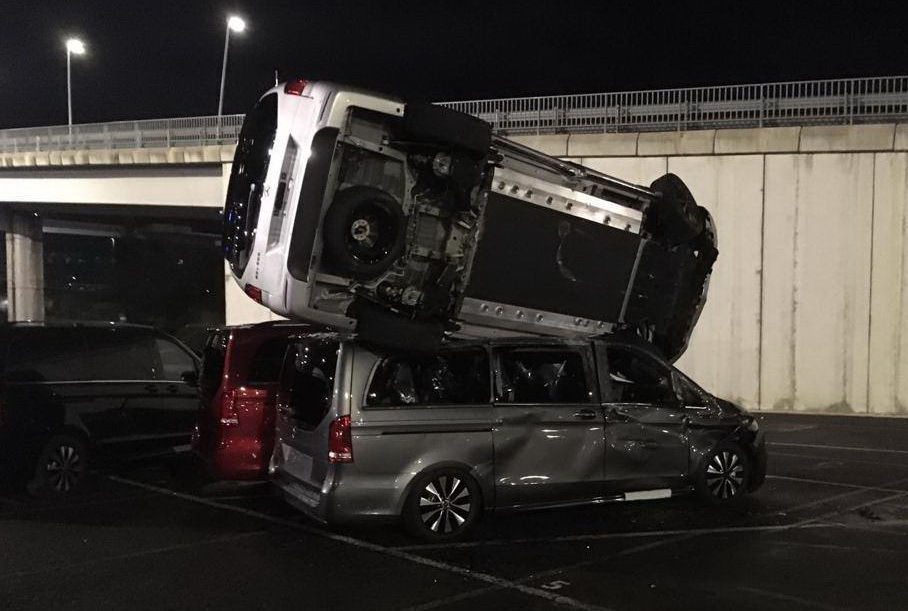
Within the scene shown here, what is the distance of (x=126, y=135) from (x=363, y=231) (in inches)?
784

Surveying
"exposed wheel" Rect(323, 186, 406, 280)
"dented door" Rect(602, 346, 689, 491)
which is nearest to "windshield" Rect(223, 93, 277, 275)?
"exposed wheel" Rect(323, 186, 406, 280)

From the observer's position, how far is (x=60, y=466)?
7.84 meters

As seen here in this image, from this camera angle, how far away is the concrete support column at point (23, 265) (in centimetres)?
3262

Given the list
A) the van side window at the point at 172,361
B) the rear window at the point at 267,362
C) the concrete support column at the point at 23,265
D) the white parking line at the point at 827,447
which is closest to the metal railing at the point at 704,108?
the white parking line at the point at 827,447

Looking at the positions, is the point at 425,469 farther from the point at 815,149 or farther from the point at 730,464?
the point at 815,149

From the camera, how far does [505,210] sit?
6445 millimetres

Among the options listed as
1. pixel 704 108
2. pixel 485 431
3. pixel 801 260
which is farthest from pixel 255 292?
pixel 704 108

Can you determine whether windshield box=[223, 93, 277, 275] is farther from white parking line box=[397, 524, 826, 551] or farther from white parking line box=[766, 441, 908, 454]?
white parking line box=[766, 441, 908, 454]

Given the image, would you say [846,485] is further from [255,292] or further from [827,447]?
[255,292]

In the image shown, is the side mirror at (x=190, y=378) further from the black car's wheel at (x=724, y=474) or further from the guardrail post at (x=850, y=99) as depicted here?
the guardrail post at (x=850, y=99)

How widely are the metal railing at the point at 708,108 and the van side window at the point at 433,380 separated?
9590mm

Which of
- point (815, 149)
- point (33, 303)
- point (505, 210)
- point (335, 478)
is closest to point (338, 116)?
point (505, 210)

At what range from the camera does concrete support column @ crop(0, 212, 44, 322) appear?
32625 millimetres

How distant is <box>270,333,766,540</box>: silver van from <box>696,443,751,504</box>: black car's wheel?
0.04 ft
